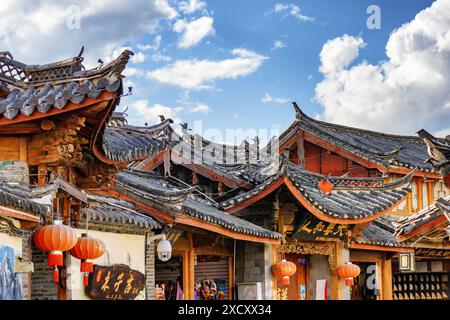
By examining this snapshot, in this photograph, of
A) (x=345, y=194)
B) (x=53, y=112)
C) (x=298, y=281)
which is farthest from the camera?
(x=345, y=194)

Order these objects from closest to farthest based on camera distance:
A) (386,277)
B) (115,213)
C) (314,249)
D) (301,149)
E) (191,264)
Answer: (115,213)
(191,264)
(314,249)
(386,277)
(301,149)

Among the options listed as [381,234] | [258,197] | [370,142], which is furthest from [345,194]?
[370,142]

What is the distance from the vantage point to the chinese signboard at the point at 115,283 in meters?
15.1

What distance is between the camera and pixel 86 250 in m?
13.6

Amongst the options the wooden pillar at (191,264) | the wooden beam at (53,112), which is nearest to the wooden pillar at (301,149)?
the wooden pillar at (191,264)

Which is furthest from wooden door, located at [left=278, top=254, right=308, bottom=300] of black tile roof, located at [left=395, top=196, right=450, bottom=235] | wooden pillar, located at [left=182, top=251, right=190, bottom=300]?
wooden pillar, located at [left=182, top=251, right=190, bottom=300]

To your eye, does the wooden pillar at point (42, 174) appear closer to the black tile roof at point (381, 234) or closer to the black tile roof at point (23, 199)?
the black tile roof at point (23, 199)

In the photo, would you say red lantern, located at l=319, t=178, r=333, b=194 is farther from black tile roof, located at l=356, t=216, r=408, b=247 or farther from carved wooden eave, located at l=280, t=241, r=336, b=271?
black tile roof, located at l=356, t=216, r=408, b=247

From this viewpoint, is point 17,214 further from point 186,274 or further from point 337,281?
point 337,281

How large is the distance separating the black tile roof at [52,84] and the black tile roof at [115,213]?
2331 mm

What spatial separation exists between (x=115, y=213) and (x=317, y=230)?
8206 millimetres

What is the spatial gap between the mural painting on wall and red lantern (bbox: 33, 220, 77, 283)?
47 centimetres

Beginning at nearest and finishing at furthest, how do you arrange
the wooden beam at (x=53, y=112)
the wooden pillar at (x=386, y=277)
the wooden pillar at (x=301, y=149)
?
1. the wooden beam at (x=53, y=112)
2. the wooden pillar at (x=386, y=277)
3. the wooden pillar at (x=301, y=149)
